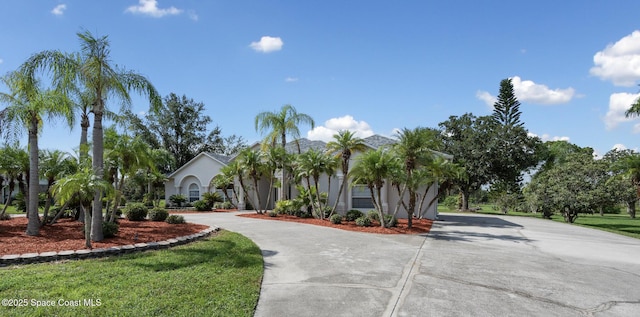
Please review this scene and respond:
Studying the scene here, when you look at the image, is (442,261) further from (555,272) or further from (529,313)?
(529,313)

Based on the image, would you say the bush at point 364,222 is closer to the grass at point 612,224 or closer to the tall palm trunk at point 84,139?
the tall palm trunk at point 84,139

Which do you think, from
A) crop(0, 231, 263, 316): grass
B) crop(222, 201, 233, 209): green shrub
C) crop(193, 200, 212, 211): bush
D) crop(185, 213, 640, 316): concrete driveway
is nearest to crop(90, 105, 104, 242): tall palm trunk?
crop(0, 231, 263, 316): grass

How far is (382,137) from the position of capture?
24.8 metres

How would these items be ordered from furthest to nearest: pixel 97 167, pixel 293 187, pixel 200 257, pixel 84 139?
pixel 293 187 → pixel 84 139 → pixel 97 167 → pixel 200 257

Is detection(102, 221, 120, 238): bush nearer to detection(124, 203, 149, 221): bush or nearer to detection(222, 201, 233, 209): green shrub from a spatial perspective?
detection(124, 203, 149, 221): bush

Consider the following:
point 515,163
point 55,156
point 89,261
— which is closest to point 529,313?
point 89,261

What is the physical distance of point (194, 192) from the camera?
32.1 m

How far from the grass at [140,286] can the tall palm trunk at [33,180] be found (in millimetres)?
4308

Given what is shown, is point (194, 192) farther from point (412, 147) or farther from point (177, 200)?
point (412, 147)

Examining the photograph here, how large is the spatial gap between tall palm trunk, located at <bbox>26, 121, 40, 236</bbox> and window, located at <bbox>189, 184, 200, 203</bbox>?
21449 millimetres

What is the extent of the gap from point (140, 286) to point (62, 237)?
634 cm

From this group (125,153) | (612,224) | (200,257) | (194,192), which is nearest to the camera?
(200,257)

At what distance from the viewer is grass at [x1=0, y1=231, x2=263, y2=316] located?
4.93m

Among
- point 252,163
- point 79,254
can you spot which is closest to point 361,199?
point 252,163
